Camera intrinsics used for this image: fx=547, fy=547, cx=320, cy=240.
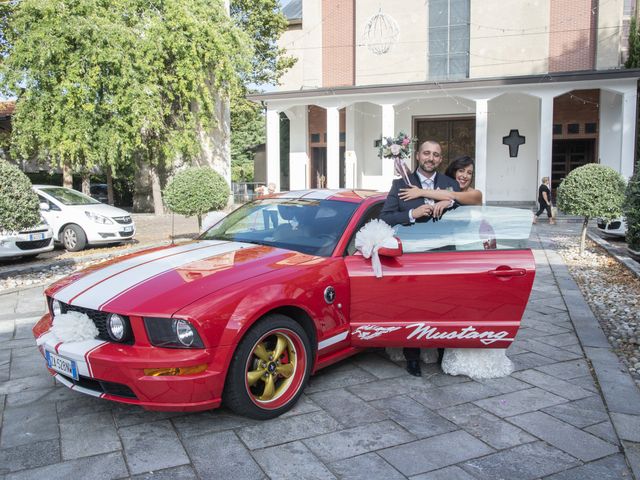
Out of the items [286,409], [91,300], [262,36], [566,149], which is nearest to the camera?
[91,300]

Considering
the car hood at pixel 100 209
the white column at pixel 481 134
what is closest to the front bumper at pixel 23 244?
the car hood at pixel 100 209

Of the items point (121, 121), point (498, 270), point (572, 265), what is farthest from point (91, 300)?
point (121, 121)

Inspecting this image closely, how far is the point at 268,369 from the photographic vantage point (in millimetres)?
3611

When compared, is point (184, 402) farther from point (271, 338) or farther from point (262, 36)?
point (262, 36)

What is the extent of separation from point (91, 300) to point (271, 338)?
118cm

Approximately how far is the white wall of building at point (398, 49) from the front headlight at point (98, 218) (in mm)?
16162

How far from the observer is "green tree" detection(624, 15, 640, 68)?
21.0 m

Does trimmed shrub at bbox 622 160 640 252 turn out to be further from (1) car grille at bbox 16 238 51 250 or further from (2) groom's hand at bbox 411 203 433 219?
(1) car grille at bbox 16 238 51 250

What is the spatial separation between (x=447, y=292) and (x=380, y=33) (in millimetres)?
23041

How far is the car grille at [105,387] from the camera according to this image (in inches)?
129

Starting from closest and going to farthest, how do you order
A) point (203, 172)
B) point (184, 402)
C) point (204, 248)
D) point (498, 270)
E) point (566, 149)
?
point (184, 402) → point (498, 270) → point (204, 248) → point (203, 172) → point (566, 149)

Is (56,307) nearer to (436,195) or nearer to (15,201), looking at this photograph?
(436,195)

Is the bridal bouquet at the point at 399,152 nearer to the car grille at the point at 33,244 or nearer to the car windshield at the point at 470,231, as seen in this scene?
the car windshield at the point at 470,231

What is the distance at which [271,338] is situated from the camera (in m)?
3.68
